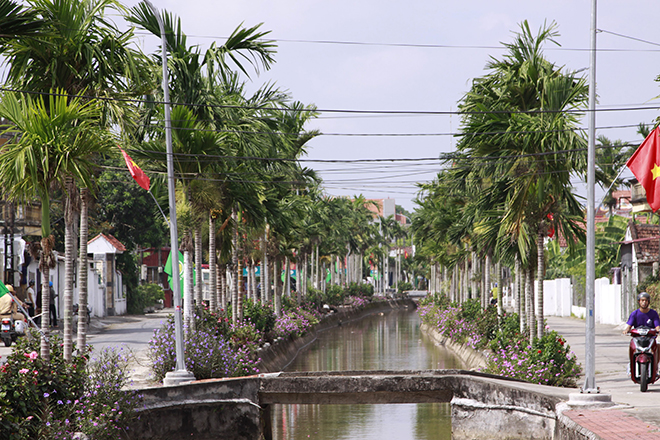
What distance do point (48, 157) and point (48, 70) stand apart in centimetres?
231

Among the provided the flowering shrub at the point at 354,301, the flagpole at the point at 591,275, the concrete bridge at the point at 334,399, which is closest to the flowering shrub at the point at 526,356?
the concrete bridge at the point at 334,399

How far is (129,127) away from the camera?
1418 cm

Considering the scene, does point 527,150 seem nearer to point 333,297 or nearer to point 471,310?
point 471,310

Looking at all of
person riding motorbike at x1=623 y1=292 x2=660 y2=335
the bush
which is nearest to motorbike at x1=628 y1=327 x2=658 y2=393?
person riding motorbike at x1=623 y1=292 x2=660 y2=335

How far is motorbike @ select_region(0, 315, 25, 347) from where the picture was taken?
80.3ft

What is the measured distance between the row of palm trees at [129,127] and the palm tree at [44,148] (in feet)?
0.06

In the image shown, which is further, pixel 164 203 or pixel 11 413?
pixel 164 203

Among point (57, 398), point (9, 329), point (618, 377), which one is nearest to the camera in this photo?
point (57, 398)

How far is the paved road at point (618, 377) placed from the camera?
1141cm

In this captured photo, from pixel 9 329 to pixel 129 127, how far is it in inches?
527

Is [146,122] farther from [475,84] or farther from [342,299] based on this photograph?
[342,299]

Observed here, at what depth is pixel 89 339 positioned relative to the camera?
93.7 feet

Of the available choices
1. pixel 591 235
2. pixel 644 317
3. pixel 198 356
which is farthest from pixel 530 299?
pixel 198 356

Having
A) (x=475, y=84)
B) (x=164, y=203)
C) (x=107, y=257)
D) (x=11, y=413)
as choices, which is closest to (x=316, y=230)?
(x=107, y=257)
